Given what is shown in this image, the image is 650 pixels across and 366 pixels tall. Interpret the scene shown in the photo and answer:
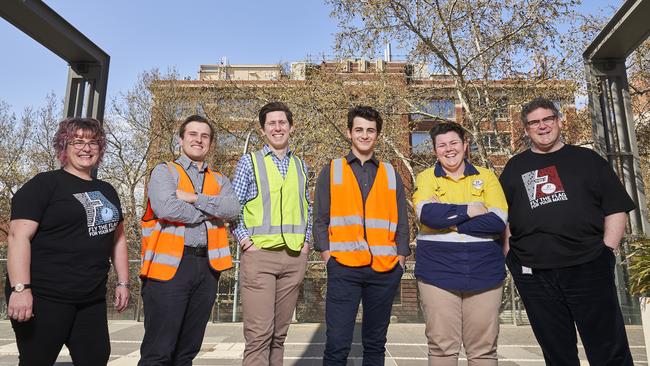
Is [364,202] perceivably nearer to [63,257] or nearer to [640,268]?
[63,257]

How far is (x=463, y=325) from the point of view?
A: 118 inches

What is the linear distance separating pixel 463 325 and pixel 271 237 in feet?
4.91

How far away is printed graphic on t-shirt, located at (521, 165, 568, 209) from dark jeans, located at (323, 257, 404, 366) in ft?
3.80

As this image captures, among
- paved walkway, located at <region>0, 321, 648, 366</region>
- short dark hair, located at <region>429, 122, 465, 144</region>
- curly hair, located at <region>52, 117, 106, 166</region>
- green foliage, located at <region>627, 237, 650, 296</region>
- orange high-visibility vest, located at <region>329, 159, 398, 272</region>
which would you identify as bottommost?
paved walkway, located at <region>0, 321, 648, 366</region>

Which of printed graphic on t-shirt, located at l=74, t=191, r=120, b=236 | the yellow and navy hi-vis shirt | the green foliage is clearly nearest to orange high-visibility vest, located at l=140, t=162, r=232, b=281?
printed graphic on t-shirt, located at l=74, t=191, r=120, b=236

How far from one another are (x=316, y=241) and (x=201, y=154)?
3.69 ft

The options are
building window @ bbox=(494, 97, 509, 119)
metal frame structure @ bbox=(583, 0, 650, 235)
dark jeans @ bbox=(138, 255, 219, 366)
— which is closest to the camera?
dark jeans @ bbox=(138, 255, 219, 366)

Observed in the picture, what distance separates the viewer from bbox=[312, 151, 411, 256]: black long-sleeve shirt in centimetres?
331

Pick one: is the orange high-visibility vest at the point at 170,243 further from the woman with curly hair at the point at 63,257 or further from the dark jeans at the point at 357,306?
the dark jeans at the point at 357,306

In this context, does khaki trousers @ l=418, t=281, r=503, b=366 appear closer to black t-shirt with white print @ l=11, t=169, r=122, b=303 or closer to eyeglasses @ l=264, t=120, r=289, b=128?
eyeglasses @ l=264, t=120, r=289, b=128

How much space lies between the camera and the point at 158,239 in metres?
2.96

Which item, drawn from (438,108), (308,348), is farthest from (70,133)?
(438,108)

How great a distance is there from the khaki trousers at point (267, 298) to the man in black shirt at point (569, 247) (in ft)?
5.46

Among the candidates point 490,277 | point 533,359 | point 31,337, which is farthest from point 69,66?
point 533,359
